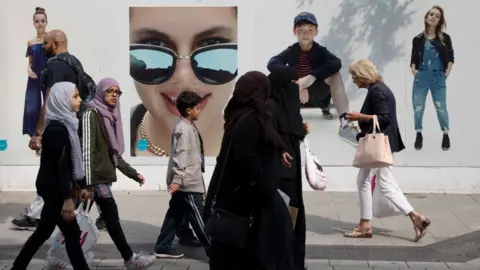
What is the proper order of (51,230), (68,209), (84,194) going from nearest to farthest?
1. (68,209)
2. (51,230)
3. (84,194)

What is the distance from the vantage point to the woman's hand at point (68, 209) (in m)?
5.87

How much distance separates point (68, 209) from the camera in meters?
5.89

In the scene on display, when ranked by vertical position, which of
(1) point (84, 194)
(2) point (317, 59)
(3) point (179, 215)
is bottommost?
(3) point (179, 215)

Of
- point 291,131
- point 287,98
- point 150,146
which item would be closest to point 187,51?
point 150,146

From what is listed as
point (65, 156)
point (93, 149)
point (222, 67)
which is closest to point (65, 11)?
point (222, 67)

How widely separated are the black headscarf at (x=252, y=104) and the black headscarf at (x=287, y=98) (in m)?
0.65

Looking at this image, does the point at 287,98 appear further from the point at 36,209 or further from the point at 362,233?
the point at 36,209

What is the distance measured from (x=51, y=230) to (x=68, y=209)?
0.36m

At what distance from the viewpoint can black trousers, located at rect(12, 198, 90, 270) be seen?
5977mm

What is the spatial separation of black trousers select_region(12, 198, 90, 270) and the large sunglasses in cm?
412

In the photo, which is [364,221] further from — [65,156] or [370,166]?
[65,156]

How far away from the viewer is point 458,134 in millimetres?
9836

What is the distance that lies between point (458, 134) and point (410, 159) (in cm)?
68

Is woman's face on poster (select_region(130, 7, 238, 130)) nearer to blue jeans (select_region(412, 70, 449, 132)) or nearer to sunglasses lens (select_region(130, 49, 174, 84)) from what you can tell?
sunglasses lens (select_region(130, 49, 174, 84))
